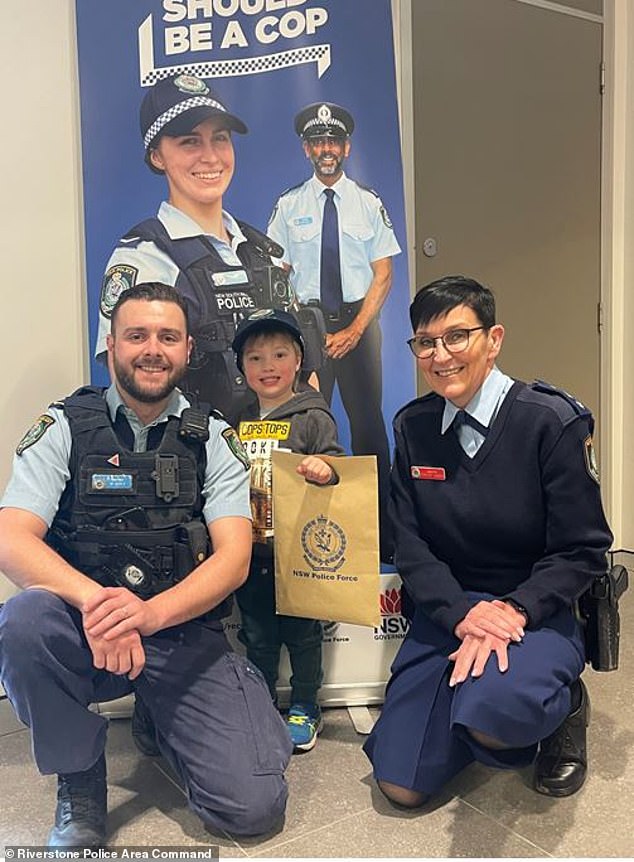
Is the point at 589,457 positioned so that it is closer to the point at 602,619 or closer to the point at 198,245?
the point at 602,619

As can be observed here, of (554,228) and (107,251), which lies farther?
(554,228)

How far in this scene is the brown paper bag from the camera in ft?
5.71

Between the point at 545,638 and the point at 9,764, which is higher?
the point at 545,638

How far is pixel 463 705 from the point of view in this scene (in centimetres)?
142

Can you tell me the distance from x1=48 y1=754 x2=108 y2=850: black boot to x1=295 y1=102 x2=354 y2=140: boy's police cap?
149cm

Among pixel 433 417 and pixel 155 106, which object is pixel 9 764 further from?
pixel 155 106

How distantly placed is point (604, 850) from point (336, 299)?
1296 millimetres

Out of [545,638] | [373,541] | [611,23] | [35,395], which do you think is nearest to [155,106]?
[35,395]

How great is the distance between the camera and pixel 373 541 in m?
1.74

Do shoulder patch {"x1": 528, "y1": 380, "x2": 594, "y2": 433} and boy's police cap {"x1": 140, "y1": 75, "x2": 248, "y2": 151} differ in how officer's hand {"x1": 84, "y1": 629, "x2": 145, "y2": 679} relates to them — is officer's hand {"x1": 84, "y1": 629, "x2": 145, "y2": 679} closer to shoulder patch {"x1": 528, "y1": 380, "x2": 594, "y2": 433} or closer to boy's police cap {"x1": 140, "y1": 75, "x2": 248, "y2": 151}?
shoulder patch {"x1": 528, "y1": 380, "x2": 594, "y2": 433}

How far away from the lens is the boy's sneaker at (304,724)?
1.80m

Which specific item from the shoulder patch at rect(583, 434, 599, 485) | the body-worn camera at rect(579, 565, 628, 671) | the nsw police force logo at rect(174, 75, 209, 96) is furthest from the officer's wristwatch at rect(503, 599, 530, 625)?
the nsw police force logo at rect(174, 75, 209, 96)

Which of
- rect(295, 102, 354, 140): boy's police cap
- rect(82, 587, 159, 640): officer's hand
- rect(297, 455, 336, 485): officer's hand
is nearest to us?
rect(82, 587, 159, 640): officer's hand

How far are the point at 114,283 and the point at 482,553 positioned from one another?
1.08 m
